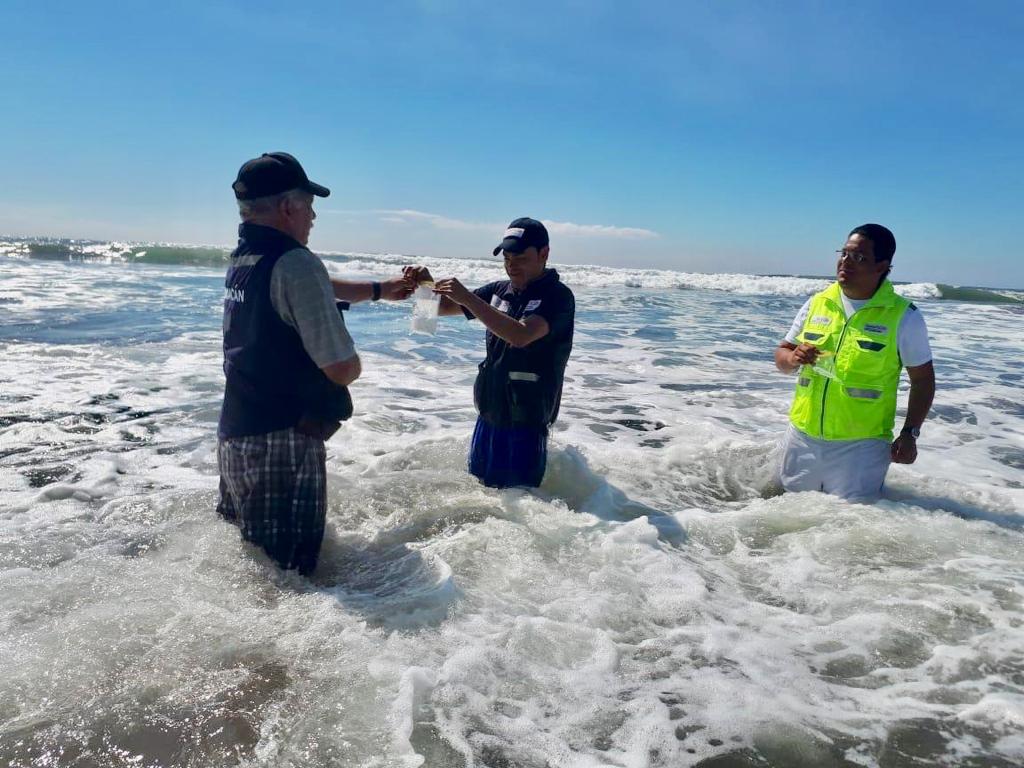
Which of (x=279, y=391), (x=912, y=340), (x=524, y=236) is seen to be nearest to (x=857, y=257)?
(x=912, y=340)

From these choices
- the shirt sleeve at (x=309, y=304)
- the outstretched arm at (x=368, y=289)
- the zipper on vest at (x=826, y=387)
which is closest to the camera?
the shirt sleeve at (x=309, y=304)

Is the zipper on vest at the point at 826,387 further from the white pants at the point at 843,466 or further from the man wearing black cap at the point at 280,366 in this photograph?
the man wearing black cap at the point at 280,366

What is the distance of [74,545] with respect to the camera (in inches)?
150

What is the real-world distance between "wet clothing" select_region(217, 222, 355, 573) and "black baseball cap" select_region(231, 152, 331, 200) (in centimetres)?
16

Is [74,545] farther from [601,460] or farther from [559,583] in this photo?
[601,460]

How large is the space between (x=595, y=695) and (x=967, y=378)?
11.6 m

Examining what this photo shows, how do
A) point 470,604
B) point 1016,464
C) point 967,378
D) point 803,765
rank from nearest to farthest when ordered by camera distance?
point 803,765, point 470,604, point 1016,464, point 967,378

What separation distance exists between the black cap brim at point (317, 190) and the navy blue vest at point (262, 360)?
0.90 feet

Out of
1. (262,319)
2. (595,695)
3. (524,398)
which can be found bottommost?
(595,695)

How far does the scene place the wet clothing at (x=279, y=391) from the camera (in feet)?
9.77

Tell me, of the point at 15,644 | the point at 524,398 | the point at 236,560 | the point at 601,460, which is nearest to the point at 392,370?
the point at 601,460

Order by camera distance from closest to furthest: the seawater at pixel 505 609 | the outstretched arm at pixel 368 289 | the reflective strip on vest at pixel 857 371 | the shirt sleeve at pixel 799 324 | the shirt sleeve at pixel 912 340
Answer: the seawater at pixel 505 609 < the outstretched arm at pixel 368 289 < the shirt sleeve at pixel 912 340 < the reflective strip on vest at pixel 857 371 < the shirt sleeve at pixel 799 324

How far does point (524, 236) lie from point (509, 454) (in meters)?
1.50

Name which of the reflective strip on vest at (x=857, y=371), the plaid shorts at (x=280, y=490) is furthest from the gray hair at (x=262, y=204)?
the reflective strip on vest at (x=857, y=371)
